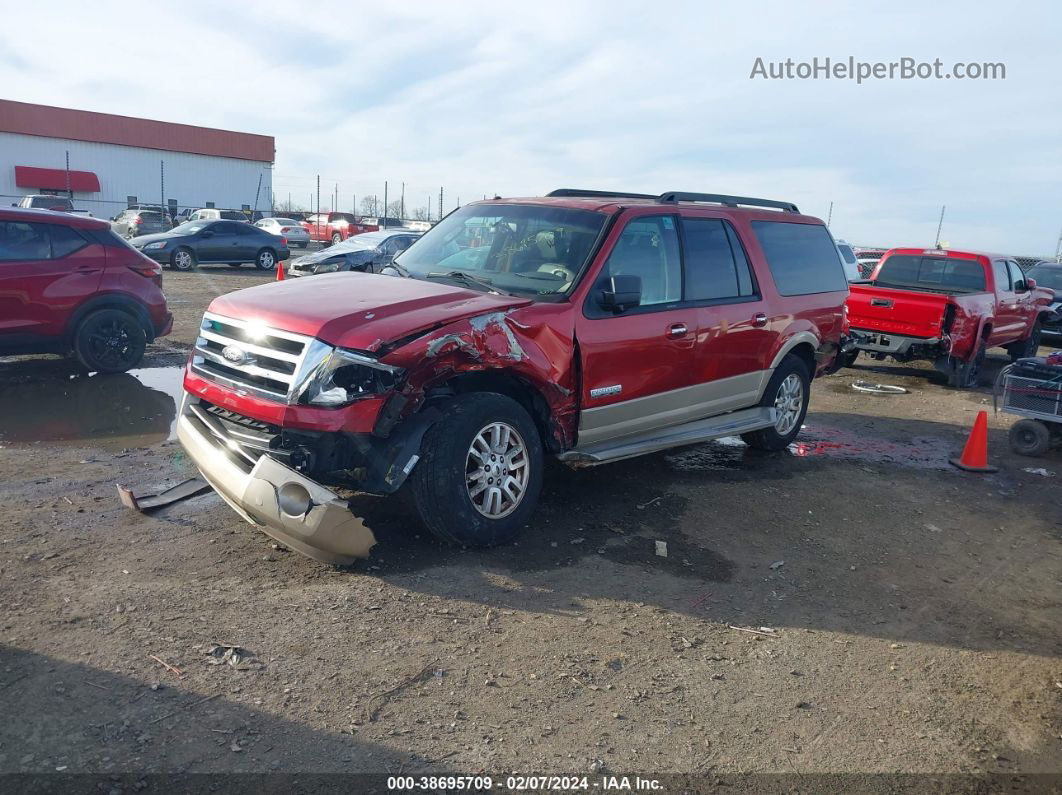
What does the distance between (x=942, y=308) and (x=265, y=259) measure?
1859 centimetres

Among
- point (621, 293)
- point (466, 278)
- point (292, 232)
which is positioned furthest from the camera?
point (292, 232)

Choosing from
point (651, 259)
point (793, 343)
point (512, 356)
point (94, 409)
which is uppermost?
point (651, 259)

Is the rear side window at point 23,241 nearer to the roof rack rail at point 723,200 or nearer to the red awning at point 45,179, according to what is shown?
the roof rack rail at point 723,200

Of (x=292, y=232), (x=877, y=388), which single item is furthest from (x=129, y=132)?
(x=877, y=388)

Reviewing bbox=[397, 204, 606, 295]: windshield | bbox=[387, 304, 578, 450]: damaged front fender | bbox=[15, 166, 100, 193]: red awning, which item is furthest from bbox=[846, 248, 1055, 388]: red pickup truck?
bbox=[15, 166, 100, 193]: red awning

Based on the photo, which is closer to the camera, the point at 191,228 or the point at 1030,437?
the point at 1030,437

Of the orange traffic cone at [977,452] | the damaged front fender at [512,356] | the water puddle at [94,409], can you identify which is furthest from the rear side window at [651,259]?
the water puddle at [94,409]

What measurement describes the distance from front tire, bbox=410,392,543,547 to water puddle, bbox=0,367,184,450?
332cm

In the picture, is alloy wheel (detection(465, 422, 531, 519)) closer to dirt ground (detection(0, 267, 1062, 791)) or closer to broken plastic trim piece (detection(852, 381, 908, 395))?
dirt ground (detection(0, 267, 1062, 791))

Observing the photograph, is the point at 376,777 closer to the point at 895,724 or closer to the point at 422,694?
the point at 422,694

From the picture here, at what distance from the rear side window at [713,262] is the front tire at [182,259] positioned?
61.9ft

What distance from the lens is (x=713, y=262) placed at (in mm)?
6457

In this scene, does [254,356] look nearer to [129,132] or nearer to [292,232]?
[292,232]

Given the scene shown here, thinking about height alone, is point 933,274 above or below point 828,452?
above
